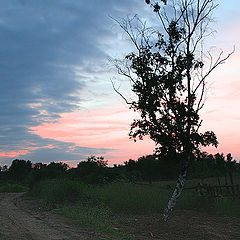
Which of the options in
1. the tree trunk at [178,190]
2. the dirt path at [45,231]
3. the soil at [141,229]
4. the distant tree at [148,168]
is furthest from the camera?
the distant tree at [148,168]

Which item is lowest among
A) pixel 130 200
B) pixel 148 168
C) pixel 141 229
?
pixel 141 229

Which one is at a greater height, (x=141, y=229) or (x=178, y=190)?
(x=178, y=190)

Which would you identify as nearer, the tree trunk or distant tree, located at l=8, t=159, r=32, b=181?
the tree trunk

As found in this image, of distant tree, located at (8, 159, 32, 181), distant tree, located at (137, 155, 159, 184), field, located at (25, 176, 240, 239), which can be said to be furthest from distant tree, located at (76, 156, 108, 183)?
distant tree, located at (8, 159, 32, 181)

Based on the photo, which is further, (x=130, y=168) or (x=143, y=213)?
(x=130, y=168)

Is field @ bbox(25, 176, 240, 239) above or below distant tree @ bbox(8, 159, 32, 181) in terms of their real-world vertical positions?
below

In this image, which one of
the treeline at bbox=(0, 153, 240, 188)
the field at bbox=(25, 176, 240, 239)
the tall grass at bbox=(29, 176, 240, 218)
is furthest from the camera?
the treeline at bbox=(0, 153, 240, 188)

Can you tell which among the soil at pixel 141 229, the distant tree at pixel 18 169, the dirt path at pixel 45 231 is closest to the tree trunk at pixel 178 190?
the soil at pixel 141 229

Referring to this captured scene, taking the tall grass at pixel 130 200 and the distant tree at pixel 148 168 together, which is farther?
the distant tree at pixel 148 168

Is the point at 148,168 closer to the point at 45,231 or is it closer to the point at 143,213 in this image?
the point at 143,213

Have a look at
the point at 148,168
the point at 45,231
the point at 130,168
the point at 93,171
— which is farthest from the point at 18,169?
the point at 45,231

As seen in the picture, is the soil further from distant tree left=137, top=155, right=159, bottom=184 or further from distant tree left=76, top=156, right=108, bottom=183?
distant tree left=137, top=155, right=159, bottom=184

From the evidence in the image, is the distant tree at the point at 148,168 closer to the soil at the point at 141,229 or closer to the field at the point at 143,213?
the field at the point at 143,213

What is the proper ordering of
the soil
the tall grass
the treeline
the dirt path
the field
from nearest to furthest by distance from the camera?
the dirt path, the soil, the field, the tall grass, the treeline
